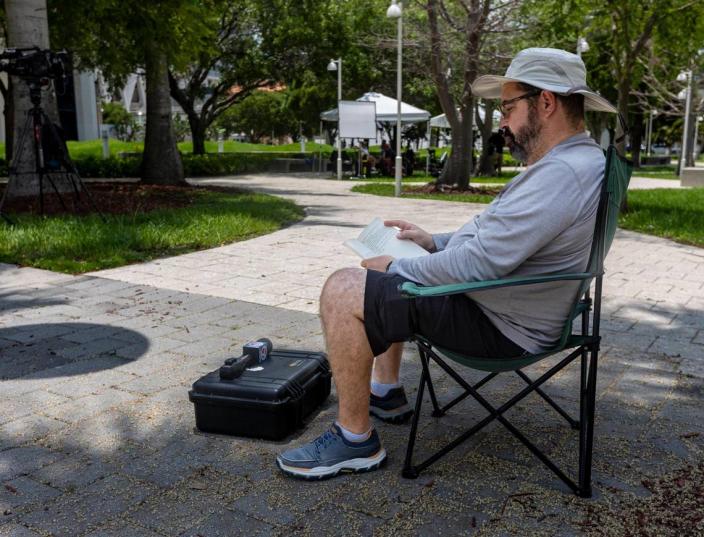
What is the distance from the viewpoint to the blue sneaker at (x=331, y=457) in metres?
2.67

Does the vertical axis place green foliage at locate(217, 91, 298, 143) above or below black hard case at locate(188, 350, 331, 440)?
above

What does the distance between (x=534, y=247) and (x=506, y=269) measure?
11 centimetres

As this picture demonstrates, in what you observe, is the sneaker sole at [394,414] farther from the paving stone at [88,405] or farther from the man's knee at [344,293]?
the paving stone at [88,405]

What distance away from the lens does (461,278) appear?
2457mm

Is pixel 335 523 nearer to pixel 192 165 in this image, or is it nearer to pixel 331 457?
pixel 331 457

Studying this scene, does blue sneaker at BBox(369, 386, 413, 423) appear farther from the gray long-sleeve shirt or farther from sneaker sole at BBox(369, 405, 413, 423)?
the gray long-sleeve shirt

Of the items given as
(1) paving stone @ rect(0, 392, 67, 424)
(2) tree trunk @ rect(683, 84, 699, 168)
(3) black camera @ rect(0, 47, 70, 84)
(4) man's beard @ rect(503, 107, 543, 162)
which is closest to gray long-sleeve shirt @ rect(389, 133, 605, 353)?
(4) man's beard @ rect(503, 107, 543, 162)

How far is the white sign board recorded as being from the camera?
71.8ft

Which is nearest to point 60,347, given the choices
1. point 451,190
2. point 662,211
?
point 662,211

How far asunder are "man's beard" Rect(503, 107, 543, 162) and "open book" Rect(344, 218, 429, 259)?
1.67ft

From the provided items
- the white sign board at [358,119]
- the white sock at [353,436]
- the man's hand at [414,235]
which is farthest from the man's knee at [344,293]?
the white sign board at [358,119]

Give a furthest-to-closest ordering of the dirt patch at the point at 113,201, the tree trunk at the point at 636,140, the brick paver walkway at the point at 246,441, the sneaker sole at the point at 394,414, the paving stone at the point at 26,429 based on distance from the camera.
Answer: the tree trunk at the point at 636,140 → the dirt patch at the point at 113,201 → the sneaker sole at the point at 394,414 → the paving stone at the point at 26,429 → the brick paver walkway at the point at 246,441

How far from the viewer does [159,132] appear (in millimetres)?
15328

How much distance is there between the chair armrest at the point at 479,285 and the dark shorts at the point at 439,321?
4.3 inches
